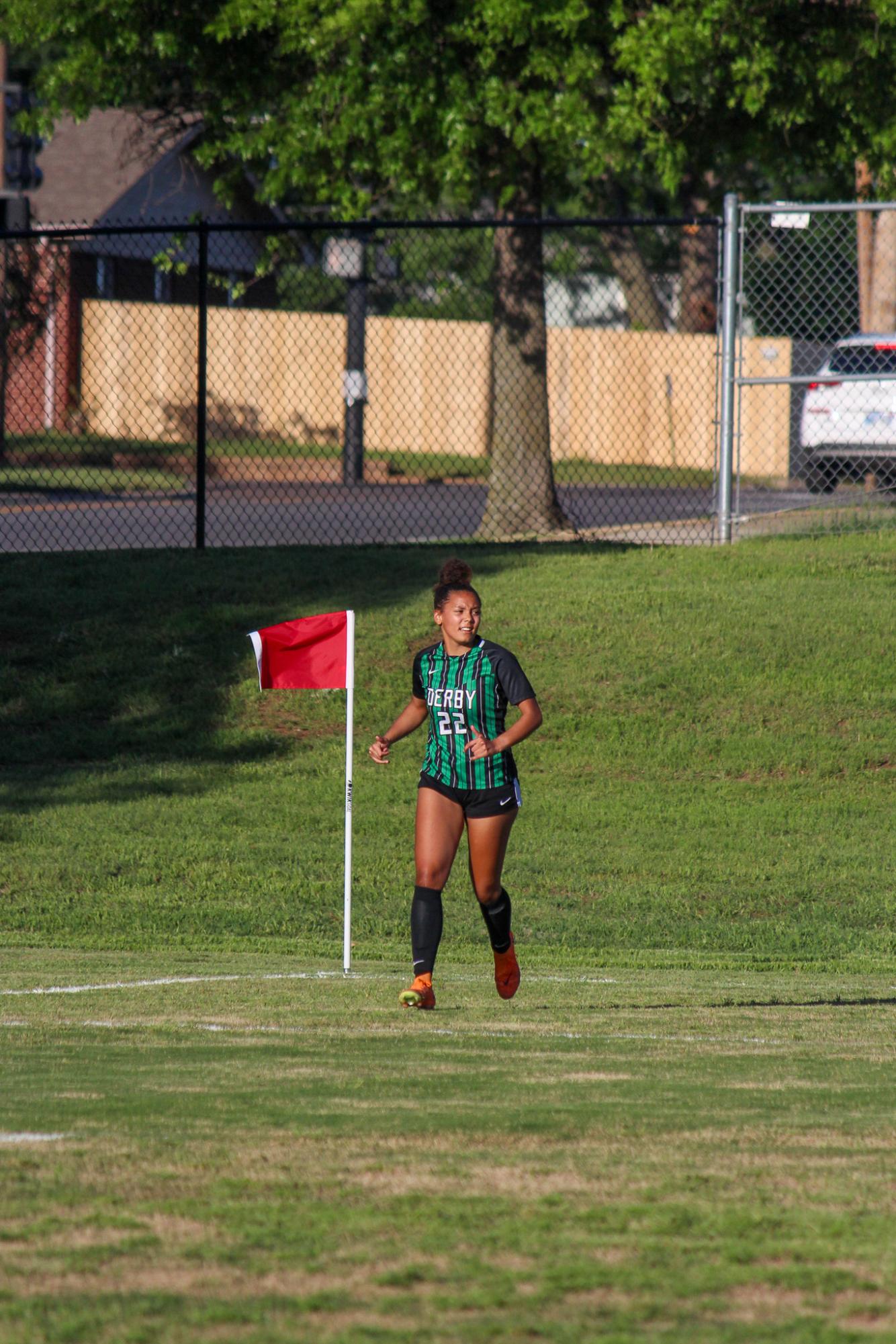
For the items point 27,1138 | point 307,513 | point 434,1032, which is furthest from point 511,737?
point 307,513

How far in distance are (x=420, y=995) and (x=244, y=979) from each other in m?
1.42

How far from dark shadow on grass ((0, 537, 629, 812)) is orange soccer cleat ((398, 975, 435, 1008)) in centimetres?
619

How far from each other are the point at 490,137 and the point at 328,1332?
17.1 metres

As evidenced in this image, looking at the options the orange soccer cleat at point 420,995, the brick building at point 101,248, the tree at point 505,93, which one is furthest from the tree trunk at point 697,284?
the orange soccer cleat at point 420,995

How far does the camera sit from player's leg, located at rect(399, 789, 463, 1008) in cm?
791

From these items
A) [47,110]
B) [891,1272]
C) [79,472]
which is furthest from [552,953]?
[79,472]

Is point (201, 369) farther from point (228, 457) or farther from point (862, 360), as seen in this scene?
point (228, 457)

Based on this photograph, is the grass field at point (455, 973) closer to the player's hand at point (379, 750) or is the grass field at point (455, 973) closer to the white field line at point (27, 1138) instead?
the white field line at point (27, 1138)

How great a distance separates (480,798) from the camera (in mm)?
7945

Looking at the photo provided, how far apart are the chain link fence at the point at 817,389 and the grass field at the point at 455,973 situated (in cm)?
87

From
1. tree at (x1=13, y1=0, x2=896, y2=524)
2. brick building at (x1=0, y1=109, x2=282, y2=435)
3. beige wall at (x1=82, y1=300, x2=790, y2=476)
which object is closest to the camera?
tree at (x1=13, y1=0, x2=896, y2=524)

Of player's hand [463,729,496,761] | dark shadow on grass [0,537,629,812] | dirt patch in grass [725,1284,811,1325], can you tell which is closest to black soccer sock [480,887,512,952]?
player's hand [463,729,496,761]

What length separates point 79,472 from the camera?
28.5 m

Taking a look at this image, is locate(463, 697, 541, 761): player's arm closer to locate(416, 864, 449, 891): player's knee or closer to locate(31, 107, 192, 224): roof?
locate(416, 864, 449, 891): player's knee
